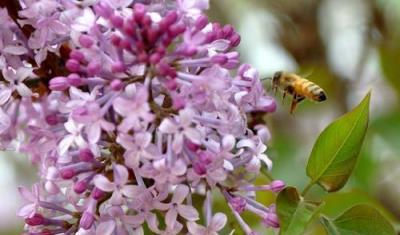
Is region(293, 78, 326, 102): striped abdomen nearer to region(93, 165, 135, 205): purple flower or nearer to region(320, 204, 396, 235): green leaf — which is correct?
region(320, 204, 396, 235): green leaf

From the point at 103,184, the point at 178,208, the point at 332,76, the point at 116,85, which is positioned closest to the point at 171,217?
the point at 178,208

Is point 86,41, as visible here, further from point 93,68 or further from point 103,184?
point 103,184

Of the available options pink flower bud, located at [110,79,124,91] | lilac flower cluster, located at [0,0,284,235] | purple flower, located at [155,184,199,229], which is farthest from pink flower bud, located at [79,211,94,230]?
pink flower bud, located at [110,79,124,91]

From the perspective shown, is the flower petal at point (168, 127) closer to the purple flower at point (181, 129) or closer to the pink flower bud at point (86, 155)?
the purple flower at point (181, 129)

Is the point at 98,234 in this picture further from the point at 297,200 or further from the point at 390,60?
the point at 390,60

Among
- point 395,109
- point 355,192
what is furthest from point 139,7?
point 395,109

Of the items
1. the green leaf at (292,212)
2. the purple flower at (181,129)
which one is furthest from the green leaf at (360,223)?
the purple flower at (181,129)
